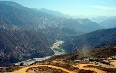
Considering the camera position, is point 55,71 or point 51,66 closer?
point 55,71

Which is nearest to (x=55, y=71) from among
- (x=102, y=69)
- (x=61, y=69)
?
(x=61, y=69)

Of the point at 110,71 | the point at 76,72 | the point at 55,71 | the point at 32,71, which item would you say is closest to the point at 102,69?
the point at 110,71

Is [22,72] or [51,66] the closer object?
[22,72]

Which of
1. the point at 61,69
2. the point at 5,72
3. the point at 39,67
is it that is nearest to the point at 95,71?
the point at 61,69

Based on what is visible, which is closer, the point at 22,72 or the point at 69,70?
the point at 22,72

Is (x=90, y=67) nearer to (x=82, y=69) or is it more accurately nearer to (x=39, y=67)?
(x=82, y=69)

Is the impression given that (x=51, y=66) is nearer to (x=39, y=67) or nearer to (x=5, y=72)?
(x=39, y=67)

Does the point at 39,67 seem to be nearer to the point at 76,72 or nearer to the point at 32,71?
the point at 32,71
